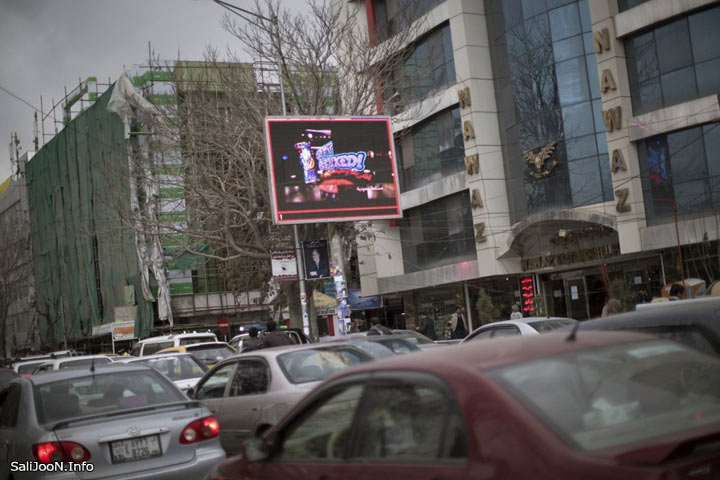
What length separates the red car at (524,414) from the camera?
3.10 m

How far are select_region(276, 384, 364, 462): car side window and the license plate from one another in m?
2.84

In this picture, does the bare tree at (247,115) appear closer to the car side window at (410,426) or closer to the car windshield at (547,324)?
the car windshield at (547,324)

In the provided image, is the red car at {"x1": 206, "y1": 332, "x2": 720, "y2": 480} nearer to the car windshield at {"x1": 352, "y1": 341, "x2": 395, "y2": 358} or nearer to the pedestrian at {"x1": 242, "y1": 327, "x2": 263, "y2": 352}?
the car windshield at {"x1": 352, "y1": 341, "x2": 395, "y2": 358}

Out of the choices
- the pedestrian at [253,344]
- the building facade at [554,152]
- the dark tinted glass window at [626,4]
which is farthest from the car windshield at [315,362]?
the dark tinted glass window at [626,4]

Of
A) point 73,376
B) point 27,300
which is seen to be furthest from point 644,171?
point 27,300

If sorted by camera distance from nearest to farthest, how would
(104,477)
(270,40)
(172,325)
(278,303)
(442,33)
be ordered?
(104,477), (270,40), (442,33), (278,303), (172,325)

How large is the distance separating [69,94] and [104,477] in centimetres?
6084

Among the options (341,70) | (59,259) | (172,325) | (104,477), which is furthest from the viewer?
(59,259)

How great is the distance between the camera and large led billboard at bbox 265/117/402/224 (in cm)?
2316

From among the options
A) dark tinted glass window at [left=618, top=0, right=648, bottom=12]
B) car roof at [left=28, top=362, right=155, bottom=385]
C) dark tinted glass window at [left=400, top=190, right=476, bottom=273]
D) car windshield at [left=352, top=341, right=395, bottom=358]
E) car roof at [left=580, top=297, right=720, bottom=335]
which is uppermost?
dark tinted glass window at [left=618, top=0, right=648, bottom=12]

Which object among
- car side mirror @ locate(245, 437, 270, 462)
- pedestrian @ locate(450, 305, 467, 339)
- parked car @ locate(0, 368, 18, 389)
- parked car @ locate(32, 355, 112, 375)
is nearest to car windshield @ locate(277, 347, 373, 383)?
car side mirror @ locate(245, 437, 270, 462)

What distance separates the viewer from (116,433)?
6.87 m

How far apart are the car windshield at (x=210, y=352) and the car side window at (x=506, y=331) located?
22.0 ft

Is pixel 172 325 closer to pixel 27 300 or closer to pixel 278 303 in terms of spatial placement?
pixel 278 303
